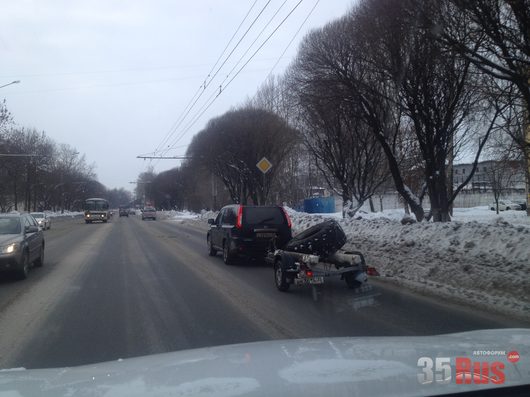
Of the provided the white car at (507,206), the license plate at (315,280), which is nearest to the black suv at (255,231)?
the license plate at (315,280)

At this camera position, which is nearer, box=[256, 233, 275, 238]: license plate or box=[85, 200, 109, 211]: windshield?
box=[256, 233, 275, 238]: license plate

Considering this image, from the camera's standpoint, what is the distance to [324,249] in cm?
1077

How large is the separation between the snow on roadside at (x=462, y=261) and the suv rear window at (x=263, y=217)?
2701 mm

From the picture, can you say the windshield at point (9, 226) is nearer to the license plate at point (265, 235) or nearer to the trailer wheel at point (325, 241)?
the license plate at point (265, 235)

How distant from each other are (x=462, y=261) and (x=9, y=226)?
35.0ft

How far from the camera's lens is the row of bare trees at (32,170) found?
176 ft

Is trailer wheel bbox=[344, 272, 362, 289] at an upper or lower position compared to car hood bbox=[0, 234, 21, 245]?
lower

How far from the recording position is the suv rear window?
1552cm

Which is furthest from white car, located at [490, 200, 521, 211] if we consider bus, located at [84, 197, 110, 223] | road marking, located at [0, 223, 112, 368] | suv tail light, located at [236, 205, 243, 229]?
road marking, located at [0, 223, 112, 368]

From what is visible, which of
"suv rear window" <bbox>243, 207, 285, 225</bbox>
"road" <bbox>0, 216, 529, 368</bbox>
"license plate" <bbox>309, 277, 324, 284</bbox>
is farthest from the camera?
"suv rear window" <bbox>243, 207, 285, 225</bbox>

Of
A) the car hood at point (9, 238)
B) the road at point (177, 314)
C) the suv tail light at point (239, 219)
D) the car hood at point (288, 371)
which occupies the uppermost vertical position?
the suv tail light at point (239, 219)

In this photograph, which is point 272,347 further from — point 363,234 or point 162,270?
point 363,234

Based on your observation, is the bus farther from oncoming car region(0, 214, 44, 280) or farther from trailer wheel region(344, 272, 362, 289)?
trailer wheel region(344, 272, 362, 289)

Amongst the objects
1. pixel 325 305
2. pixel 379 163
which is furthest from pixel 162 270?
pixel 379 163
